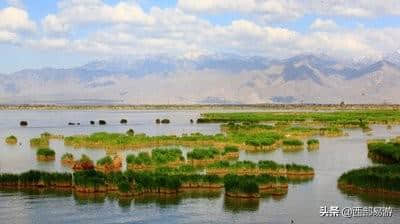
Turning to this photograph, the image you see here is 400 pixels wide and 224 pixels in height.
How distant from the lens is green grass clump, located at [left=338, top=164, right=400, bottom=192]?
105 feet

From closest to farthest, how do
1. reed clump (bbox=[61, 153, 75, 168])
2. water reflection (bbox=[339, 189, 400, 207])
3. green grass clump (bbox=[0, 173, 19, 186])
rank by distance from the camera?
1. water reflection (bbox=[339, 189, 400, 207])
2. green grass clump (bbox=[0, 173, 19, 186])
3. reed clump (bbox=[61, 153, 75, 168])

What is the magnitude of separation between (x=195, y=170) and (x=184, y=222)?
37.1ft

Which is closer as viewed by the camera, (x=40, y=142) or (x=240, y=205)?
(x=240, y=205)

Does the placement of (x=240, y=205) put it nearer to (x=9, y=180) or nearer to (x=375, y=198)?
(x=375, y=198)

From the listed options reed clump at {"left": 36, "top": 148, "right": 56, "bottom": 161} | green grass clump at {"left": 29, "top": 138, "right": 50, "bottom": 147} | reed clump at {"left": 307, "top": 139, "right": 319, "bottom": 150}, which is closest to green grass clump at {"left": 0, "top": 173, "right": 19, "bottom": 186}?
reed clump at {"left": 36, "top": 148, "right": 56, "bottom": 161}

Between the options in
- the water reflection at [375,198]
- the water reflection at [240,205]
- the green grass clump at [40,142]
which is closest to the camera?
the water reflection at [240,205]

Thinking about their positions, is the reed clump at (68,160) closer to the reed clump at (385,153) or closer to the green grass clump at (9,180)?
the green grass clump at (9,180)

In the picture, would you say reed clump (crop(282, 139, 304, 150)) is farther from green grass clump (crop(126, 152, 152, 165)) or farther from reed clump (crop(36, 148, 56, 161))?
reed clump (crop(36, 148, 56, 161))

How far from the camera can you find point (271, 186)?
3356 centimetres

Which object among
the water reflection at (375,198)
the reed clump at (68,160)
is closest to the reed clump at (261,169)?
the water reflection at (375,198)

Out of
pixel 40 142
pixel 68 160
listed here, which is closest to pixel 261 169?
pixel 68 160

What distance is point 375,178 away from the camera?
33.0 metres

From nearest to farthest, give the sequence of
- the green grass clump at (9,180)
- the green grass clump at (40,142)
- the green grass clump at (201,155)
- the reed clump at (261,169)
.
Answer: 1. the green grass clump at (9,180)
2. the reed clump at (261,169)
3. the green grass clump at (201,155)
4. the green grass clump at (40,142)

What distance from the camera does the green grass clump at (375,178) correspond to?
32.0 m
